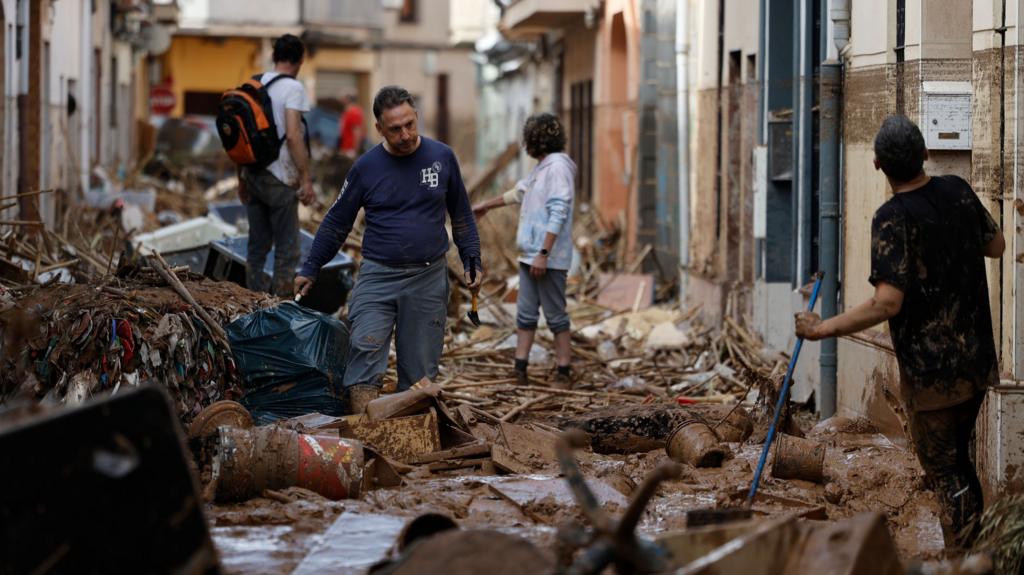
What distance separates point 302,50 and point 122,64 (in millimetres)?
24693

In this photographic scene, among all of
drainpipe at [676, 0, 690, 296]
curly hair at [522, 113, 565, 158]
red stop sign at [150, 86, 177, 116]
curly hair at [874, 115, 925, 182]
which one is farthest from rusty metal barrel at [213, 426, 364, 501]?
red stop sign at [150, 86, 177, 116]

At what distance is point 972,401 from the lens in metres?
6.42

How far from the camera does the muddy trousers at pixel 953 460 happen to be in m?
6.45

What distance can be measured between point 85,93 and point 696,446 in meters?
18.4

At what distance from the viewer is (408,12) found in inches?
2219

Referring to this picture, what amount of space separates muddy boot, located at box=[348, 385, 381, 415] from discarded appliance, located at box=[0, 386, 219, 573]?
4.02 metres

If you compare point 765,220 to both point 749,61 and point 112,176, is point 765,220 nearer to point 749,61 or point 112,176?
point 749,61

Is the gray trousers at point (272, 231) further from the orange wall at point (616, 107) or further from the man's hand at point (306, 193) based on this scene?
the orange wall at point (616, 107)

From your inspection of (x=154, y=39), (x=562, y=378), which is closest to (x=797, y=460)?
(x=562, y=378)

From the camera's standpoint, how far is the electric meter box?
317 inches

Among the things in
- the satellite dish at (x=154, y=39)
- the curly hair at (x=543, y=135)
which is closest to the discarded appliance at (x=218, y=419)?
the curly hair at (x=543, y=135)

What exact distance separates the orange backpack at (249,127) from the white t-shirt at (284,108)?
2.0 inches

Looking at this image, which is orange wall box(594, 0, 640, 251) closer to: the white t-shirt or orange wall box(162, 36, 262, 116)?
the white t-shirt

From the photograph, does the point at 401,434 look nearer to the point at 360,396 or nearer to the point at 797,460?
the point at 360,396
